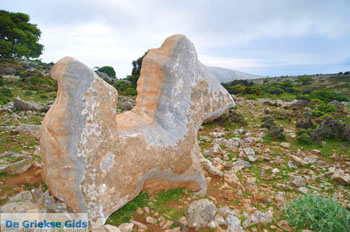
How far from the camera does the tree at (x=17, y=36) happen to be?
26812 mm

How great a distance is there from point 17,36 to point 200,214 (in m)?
33.7

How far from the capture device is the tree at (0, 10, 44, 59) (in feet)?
88.0

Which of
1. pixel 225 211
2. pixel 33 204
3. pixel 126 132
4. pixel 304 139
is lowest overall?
pixel 225 211

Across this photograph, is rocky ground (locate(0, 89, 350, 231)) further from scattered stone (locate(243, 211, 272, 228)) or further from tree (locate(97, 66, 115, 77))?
tree (locate(97, 66, 115, 77))

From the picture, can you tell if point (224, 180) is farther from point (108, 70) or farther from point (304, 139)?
point (108, 70)

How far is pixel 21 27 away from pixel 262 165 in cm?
3408

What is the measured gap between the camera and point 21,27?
29.4 meters

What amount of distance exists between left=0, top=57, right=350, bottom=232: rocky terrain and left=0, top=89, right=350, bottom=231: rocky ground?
0.5 inches

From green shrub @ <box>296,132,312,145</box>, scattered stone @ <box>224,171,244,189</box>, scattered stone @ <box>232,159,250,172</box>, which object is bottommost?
scattered stone @ <box>232,159,250,172</box>

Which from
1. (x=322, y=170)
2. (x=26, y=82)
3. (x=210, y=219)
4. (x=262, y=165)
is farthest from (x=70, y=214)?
(x=26, y=82)

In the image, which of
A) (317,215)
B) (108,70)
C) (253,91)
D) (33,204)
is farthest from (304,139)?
(108,70)

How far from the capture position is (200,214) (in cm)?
356

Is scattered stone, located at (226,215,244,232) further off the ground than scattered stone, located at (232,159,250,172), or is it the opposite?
scattered stone, located at (226,215,244,232)

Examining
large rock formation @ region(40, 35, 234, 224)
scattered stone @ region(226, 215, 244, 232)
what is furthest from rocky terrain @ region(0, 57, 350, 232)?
large rock formation @ region(40, 35, 234, 224)
